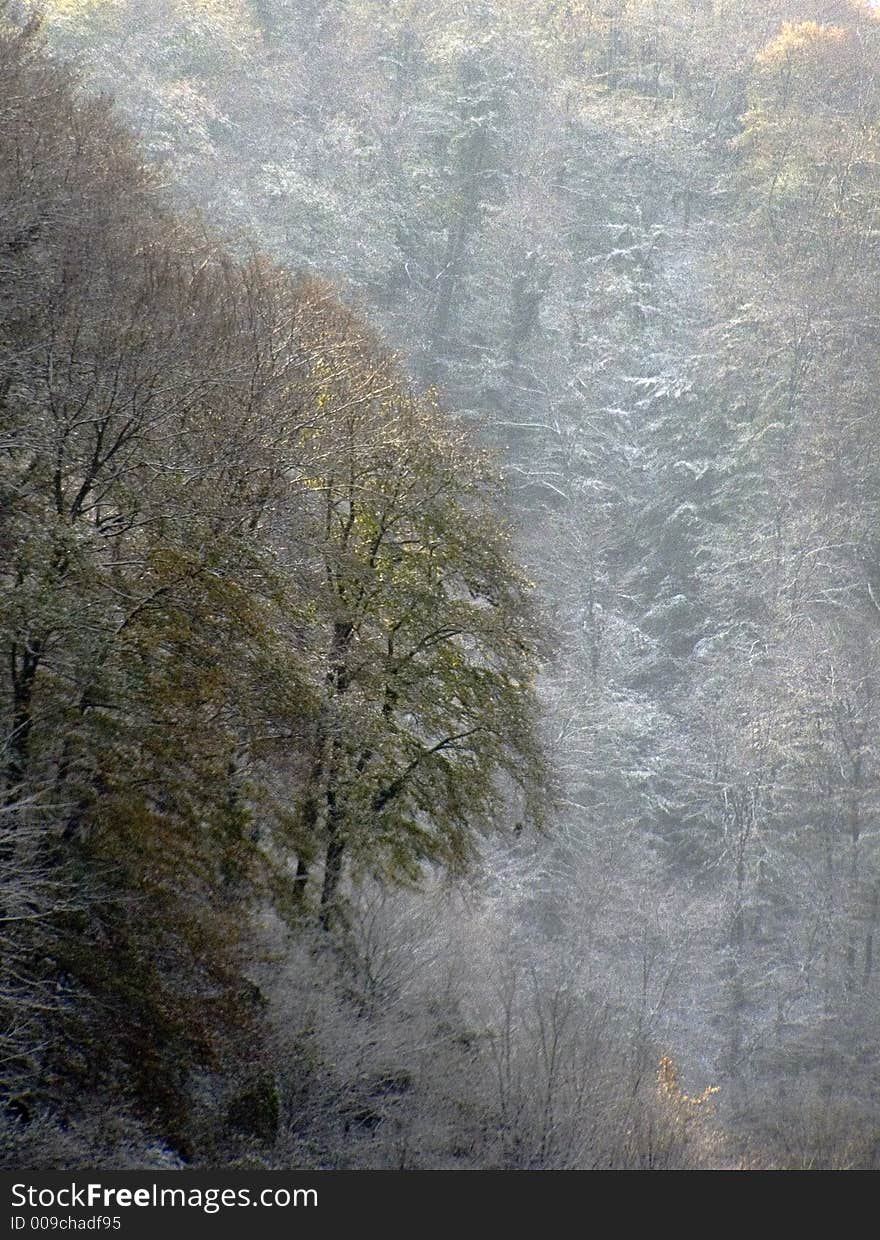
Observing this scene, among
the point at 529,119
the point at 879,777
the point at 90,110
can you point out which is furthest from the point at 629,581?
the point at 90,110

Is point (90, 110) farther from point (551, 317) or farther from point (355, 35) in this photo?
point (355, 35)

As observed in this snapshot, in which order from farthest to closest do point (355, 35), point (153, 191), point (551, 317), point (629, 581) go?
1. point (355, 35)
2. point (551, 317)
3. point (629, 581)
4. point (153, 191)

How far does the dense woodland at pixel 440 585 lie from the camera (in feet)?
34.0

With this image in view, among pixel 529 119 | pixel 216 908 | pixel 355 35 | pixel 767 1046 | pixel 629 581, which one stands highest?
pixel 355 35

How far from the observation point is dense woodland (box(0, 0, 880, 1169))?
1035 centimetres

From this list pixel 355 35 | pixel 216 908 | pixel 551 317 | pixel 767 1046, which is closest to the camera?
pixel 216 908

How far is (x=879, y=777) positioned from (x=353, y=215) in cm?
2684

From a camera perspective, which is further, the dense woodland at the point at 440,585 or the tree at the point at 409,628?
the tree at the point at 409,628

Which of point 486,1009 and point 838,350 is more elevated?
point 838,350

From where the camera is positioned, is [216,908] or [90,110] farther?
[90,110]

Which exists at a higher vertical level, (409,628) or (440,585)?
(440,585)

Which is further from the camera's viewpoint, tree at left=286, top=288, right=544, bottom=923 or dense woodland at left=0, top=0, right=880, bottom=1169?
Result: tree at left=286, top=288, right=544, bottom=923

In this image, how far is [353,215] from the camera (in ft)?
140

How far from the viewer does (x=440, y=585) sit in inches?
656
